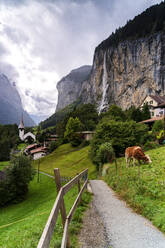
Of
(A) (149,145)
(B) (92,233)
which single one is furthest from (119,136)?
(B) (92,233)

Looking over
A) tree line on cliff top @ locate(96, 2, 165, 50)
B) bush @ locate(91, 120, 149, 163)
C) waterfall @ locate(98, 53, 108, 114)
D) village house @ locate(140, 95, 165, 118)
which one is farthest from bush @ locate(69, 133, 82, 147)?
tree line on cliff top @ locate(96, 2, 165, 50)

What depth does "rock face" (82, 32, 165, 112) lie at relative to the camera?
66188mm

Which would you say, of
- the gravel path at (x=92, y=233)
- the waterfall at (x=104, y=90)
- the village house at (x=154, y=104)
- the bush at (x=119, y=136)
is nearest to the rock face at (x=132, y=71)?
the waterfall at (x=104, y=90)

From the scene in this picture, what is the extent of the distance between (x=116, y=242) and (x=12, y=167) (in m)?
25.0

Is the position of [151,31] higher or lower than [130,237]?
higher

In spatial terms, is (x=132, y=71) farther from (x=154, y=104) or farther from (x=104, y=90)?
(x=154, y=104)

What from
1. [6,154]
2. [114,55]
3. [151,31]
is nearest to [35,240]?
[6,154]

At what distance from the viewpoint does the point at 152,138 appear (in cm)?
2716

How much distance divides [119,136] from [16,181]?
1962 cm

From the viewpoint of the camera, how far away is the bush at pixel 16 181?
76.3 feet

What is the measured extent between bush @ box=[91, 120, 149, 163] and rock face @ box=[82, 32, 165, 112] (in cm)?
4553

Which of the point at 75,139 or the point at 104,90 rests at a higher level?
the point at 104,90

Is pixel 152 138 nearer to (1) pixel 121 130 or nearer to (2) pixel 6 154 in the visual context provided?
(1) pixel 121 130

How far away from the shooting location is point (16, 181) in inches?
966
